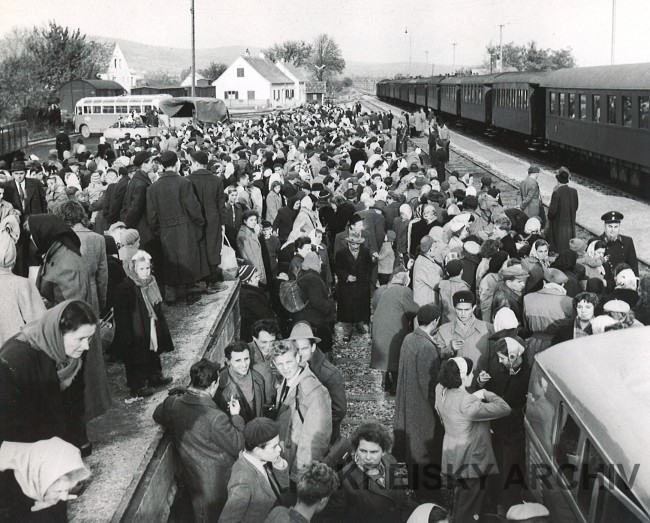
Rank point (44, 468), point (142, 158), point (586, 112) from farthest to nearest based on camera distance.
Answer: point (586, 112) → point (142, 158) → point (44, 468)

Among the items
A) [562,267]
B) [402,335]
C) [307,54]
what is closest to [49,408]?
[402,335]

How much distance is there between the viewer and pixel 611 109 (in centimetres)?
2153

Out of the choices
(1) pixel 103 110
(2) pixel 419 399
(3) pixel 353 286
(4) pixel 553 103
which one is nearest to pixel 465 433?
(2) pixel 419 399

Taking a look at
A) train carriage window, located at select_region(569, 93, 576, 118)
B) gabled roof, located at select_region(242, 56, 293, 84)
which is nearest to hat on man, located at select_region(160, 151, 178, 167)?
train carriage window, located at select_region(569, 93, 576, 118)

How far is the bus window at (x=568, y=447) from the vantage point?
14.4 ft

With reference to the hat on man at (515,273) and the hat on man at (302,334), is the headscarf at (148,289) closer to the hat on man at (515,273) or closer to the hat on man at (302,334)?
the hat on man at (302,334)

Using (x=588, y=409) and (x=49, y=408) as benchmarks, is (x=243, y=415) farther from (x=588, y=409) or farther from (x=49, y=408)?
(x=588, y=409)

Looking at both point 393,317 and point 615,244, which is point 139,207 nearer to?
point 393,317

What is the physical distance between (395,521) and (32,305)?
101 inches

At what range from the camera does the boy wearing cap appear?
448 centimetres

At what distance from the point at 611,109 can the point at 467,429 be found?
708 inches

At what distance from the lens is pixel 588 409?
4.23 meters

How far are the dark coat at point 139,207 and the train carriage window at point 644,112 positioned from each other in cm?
1397

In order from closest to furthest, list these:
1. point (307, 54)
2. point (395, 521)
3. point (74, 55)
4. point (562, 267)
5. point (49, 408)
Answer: point (49, 408) < point (395, 521) < point (562, 267) < point (74, 55) < point (307, 54)
